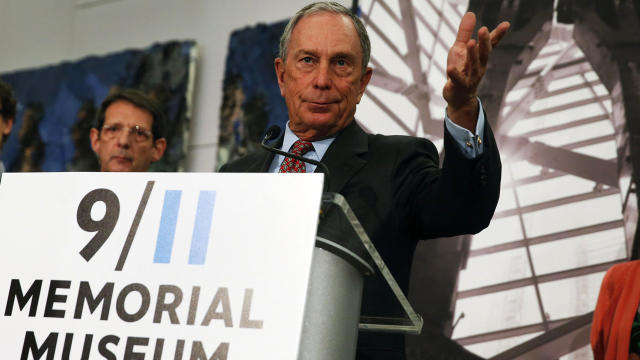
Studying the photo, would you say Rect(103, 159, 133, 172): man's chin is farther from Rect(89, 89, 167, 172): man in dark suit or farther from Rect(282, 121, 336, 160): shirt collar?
Rect(282, 121, 336, 160): shirt collar

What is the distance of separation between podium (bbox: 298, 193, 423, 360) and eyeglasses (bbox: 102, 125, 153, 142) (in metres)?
1.85

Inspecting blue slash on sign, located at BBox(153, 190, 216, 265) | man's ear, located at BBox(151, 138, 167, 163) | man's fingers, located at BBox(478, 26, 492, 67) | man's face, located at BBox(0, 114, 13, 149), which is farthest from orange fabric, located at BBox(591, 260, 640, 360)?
man's face, located at BBox(0, 114, 13, 149)

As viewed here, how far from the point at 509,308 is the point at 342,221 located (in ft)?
6.19

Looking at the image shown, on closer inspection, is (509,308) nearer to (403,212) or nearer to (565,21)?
(565,21)

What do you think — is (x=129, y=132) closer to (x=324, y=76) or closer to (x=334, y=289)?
(x=324, y=76)

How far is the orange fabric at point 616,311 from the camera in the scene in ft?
8.12

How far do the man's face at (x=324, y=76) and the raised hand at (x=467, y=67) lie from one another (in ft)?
1.41

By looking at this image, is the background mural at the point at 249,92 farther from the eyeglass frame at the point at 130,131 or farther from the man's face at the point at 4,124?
the man's face at the point at 4,124

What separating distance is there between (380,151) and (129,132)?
1.45m

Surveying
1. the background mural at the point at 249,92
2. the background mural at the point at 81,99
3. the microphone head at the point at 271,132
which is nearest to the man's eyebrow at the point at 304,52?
the microphone head at the point at 271,132

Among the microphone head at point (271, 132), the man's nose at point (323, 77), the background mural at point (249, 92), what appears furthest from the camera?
the background mural at point (249, 92)

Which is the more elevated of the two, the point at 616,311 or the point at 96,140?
the point at 96,140

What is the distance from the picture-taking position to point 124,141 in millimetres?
2912

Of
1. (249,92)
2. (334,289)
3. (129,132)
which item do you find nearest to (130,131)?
(129,132)
